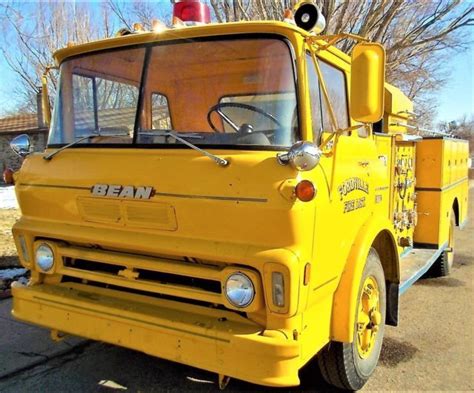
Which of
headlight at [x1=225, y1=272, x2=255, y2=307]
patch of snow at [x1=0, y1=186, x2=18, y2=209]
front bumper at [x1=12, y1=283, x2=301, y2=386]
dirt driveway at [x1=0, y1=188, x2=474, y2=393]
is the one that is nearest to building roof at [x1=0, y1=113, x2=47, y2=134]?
patch of snow at [x1=0, y1=186, x2=18, y2=209]

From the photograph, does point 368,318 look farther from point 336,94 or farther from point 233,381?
point 336,94

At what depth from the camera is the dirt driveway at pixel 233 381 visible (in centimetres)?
361

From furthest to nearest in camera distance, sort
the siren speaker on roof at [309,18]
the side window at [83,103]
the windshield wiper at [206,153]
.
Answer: the side window at [83,103] → the siren speaker on roof at [309,18] → the windshield wiper at [206,153]

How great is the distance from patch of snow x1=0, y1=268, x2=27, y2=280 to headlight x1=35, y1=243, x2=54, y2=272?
285 centimetres

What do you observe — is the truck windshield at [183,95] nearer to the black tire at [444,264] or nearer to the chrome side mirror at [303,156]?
the chrome side mirror at [303,156]

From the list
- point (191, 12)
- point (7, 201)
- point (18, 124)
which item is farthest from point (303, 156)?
point (18, 124)

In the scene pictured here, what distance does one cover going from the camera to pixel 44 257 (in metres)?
3.44

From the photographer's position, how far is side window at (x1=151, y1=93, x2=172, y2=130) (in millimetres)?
3497

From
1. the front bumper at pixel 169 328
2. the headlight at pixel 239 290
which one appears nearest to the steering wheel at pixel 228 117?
the headlight at pixel 239 290

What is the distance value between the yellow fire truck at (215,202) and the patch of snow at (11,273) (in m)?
2.64

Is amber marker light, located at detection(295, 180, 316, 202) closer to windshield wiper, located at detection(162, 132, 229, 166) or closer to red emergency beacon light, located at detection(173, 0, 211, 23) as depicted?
windshield wiper, located at detection(162, 132, 229, 166)

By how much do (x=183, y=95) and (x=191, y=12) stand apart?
64cm

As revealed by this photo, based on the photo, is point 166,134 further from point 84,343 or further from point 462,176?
point 462,176

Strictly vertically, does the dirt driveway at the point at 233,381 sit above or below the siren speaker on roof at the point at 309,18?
below
